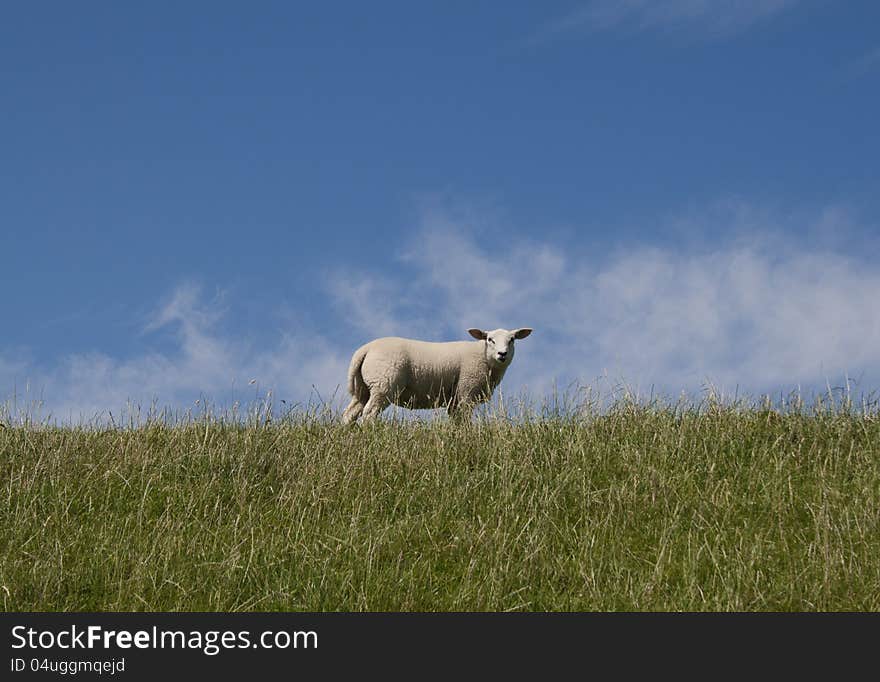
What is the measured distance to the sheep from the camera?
49.2 feet

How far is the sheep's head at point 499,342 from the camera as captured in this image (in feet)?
48.2

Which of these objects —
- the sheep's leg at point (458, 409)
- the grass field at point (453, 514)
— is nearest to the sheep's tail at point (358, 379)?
the sheep's leg at point (458, 409)

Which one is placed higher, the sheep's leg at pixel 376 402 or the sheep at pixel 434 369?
the sheep at pixel 434 369

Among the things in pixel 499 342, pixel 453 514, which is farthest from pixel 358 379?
pixel 453 514

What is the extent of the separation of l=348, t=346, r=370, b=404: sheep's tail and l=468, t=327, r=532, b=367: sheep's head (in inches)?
79.3

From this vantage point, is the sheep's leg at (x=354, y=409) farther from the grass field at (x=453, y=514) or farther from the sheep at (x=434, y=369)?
the grass field at (x=453, y=514)

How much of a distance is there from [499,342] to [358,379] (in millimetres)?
2798

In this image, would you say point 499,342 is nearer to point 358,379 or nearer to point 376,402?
point 376,402

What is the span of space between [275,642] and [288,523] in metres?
2.84

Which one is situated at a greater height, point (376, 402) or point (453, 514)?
point (376, 402)

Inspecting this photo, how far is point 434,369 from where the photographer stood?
15.1 metres

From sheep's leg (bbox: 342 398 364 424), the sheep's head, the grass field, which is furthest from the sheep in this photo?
the grass field

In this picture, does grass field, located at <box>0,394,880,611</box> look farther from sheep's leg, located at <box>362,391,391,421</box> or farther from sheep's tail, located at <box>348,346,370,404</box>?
sheep's tail, located at <box>348,346,370,404</box>

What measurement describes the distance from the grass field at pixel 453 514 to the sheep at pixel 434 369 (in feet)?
10.3
